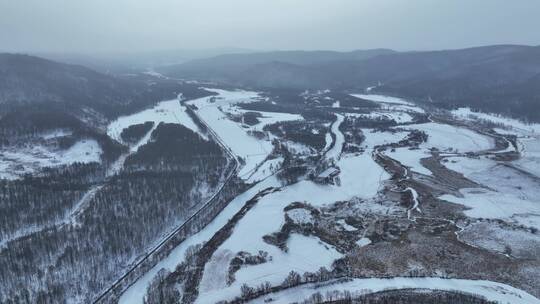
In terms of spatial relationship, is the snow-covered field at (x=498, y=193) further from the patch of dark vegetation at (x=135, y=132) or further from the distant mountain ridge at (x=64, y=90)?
the distant mountain ridge at (x=64, y=90)

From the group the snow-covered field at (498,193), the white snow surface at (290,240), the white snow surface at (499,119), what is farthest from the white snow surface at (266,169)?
the white snow surface at (499,119)

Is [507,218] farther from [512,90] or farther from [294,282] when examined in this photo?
[512,90]

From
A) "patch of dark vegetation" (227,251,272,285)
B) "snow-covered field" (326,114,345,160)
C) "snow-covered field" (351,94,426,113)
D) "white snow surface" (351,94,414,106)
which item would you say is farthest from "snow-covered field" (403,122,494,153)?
"patch of dark vegetation" (227,251,272,285)

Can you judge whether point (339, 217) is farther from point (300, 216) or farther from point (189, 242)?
point (189, 242)

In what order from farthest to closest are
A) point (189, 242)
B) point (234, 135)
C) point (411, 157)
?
point (234, 135) → point (411, 157) → point (189, 242)

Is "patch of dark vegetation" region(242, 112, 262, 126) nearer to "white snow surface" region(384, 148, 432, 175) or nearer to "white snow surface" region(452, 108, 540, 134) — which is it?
"white snow surface" region(384, 148, 432, 175)

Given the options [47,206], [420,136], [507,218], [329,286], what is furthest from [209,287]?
[420,136]

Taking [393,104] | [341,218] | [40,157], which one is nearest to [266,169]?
[341,218]
